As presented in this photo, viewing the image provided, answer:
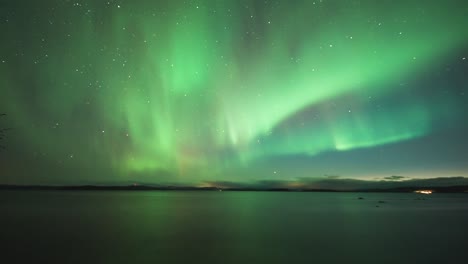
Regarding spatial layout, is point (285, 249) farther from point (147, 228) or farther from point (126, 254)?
point (147, 228)

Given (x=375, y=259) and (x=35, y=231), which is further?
(x=35, y=231)

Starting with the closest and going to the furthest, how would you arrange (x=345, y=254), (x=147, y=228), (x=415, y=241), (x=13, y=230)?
(x=345, y=254) → (x=415, y=241) → (x=13, y=230) → (x=147, y=228)

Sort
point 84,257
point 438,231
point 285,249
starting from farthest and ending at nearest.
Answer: point 438,231
point 285,249
point 84,257

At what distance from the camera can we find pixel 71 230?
31422 mm

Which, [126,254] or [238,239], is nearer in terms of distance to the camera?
[126,254]

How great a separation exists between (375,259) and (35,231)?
2607cm

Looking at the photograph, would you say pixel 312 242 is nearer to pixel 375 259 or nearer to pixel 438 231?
pixel 375 259

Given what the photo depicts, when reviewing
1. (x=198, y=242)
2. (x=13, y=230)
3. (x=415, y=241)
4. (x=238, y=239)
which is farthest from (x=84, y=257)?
(x=415, y=241)

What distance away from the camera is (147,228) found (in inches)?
1382

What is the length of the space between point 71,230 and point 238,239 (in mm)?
14710

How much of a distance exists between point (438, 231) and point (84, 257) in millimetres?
29075

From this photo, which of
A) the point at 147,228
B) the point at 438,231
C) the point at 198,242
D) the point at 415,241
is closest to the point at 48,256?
the point at 198,242

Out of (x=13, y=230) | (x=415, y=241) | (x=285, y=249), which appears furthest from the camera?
(x=13, y=230)

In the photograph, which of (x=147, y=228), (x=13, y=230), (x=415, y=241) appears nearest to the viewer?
(x=415, y=241)
